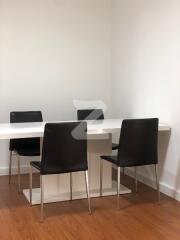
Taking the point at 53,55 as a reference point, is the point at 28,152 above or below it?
below

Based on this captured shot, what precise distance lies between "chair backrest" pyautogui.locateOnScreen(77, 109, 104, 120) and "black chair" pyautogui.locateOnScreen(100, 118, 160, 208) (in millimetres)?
1064

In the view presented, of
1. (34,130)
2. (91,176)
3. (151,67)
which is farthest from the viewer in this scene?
(151,67)

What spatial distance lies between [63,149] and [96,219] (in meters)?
0.69

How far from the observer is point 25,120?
14.9 ft

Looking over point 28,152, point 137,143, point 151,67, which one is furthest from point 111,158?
point 151,67

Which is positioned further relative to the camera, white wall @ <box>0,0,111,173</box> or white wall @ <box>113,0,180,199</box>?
white wall @ <box>0,0,111,173</box>

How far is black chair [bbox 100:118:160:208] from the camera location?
11.8 feet

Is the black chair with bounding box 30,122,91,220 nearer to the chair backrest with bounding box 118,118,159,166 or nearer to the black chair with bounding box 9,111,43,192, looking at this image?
the chair backrest with bounding box 118,118,159,166

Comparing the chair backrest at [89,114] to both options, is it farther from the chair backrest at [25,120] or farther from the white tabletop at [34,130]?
the white tabletop at [34,130]

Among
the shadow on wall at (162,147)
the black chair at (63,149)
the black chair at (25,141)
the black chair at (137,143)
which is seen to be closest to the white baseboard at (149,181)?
the shadow on wall at (162,147)

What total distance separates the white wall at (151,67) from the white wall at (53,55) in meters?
0.25

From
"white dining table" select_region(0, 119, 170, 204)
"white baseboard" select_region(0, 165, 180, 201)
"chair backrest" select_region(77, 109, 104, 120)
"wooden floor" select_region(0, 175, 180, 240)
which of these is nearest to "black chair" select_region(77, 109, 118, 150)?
"chair backrest" select_region(77, 109, 104, 120)

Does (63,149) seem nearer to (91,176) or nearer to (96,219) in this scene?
(96,219)

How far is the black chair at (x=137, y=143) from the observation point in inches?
142
